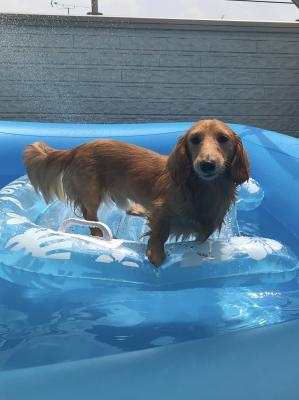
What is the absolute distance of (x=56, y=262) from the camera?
2.42 m

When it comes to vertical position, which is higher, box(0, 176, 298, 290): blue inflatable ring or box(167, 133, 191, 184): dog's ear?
box(167, 133, 191, 184): dog's ear

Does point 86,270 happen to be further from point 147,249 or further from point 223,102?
point 223,102

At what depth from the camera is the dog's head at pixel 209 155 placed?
2279mm

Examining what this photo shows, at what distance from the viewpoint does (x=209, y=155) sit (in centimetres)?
226

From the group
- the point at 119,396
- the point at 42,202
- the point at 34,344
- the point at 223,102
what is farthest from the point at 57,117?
the point at 119,396

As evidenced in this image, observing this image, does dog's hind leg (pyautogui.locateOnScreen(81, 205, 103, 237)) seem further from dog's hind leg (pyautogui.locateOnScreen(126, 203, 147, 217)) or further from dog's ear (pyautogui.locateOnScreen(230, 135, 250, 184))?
dog's ear (pyautogui.locateOnScreen(230, 135, 250, 184))

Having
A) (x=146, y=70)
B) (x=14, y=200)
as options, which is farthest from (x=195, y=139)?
(x=146, y=70)

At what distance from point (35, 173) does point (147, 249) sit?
43.9 inches

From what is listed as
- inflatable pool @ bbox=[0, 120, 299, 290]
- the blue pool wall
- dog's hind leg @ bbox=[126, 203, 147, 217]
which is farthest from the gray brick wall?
inflatable pool @ bbox=[0, 120, 299, 290]

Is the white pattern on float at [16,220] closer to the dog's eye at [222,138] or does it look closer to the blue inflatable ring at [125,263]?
the blue inflatable ring at [125,263]

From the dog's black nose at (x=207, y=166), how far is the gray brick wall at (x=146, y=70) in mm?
5258

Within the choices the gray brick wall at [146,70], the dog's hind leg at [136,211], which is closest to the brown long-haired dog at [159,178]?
the dog's hind leg at [136,211]

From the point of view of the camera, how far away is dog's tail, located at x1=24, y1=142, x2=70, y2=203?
3242 mm

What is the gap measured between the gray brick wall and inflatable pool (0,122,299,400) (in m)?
4.21
